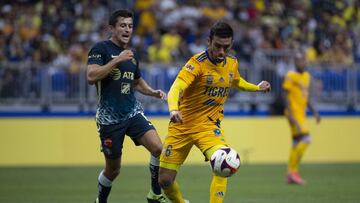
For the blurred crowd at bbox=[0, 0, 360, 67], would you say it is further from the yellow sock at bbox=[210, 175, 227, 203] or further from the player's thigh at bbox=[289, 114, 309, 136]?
the yellow sock at bbox=[210, 175, 227, 203]

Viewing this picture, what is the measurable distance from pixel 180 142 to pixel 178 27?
627 inches

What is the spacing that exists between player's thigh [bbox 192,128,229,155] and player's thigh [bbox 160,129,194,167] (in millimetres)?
166

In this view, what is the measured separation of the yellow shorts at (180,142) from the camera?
34.4 feet

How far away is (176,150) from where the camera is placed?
35.1ft

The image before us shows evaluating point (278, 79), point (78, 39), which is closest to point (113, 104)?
point (278, 79)

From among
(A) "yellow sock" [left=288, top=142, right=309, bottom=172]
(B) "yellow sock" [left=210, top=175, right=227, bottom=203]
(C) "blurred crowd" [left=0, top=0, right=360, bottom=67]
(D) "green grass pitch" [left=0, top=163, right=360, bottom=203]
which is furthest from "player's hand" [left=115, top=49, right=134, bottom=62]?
(C) "blurred crowd" [left=0, top=0, right=360, bottom=67]

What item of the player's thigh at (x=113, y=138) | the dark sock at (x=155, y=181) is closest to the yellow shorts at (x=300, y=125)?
the dark sock at (x=155, y=181)

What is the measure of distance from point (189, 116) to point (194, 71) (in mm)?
647

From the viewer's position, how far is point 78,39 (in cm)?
2552

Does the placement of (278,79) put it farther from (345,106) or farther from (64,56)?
(64,56)

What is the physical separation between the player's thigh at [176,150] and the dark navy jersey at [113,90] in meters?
0.92

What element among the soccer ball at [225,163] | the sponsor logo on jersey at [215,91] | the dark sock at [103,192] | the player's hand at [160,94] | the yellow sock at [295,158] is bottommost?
the yellow sock at [295,158]

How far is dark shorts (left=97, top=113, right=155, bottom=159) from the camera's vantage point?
1128 centimetres

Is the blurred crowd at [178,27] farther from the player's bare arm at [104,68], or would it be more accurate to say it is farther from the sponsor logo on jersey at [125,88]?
the player's bare arm at [104,68]
